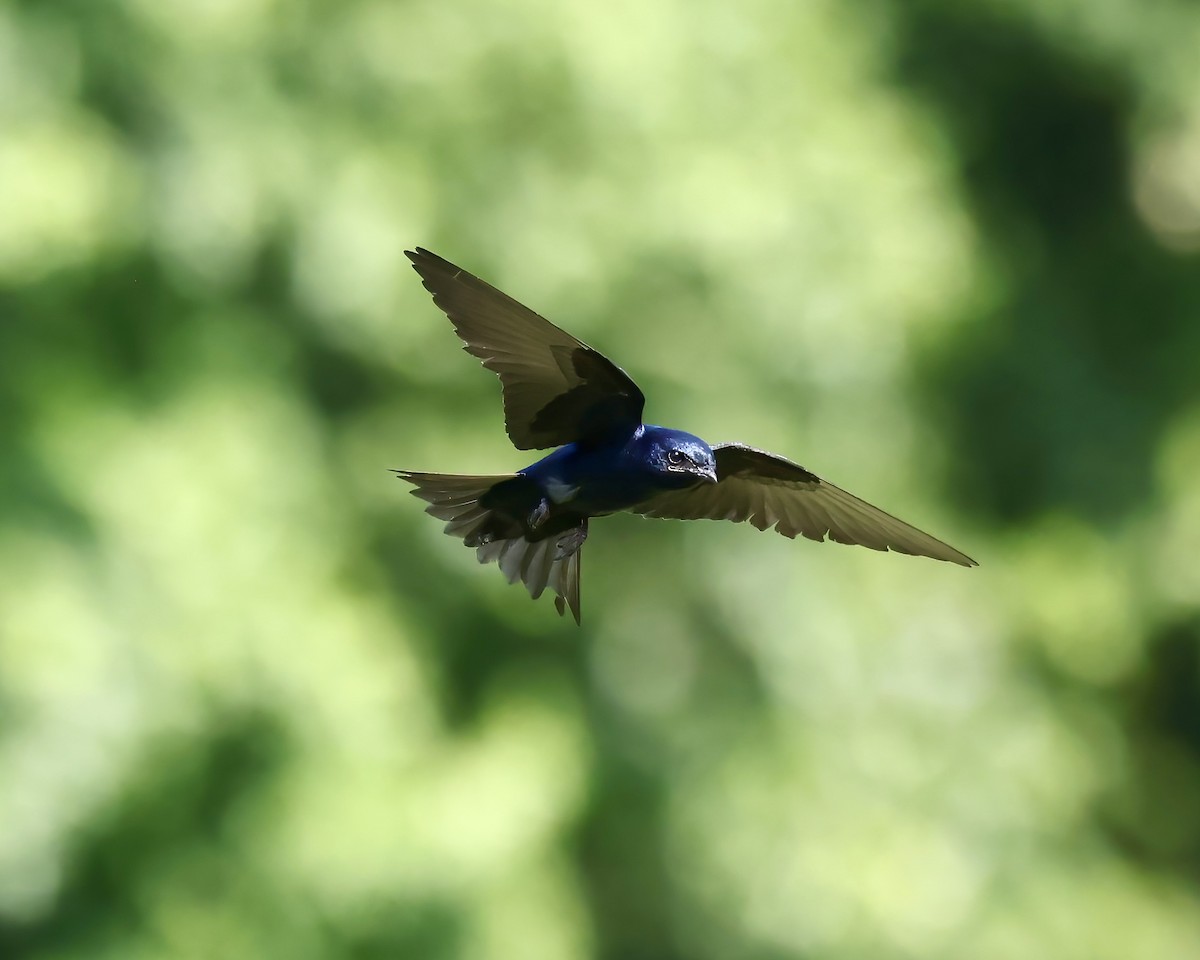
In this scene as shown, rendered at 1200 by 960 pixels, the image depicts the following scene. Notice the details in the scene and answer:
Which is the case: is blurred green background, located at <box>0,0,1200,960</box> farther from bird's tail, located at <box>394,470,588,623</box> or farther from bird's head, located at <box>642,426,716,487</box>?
bird's head, located at <box>642,426,716,487</box>

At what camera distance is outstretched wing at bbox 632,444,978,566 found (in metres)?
2.95

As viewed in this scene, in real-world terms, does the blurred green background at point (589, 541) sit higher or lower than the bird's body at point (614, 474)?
higher

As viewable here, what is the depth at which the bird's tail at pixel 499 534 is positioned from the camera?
2777 millimetres

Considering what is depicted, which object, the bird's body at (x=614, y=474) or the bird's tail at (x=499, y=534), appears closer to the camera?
the bird's body at (x=614, y=474)

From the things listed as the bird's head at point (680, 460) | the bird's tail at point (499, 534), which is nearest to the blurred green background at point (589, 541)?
the bird's tail at point (499, 534)

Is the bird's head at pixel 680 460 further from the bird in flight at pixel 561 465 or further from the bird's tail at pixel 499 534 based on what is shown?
the bird's tail at pixel 499 534

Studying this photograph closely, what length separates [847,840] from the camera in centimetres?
650

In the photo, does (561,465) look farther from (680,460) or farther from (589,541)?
(589,541)

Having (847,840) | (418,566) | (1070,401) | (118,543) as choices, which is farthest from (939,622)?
(118,543)

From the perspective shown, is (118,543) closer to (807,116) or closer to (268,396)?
(268,396)

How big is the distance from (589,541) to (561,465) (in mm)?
4141

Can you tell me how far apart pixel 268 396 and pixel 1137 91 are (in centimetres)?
509

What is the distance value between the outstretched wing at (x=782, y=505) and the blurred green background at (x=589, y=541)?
9.63ft

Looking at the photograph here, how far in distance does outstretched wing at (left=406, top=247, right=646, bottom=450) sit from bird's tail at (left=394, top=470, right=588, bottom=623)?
0.12m
